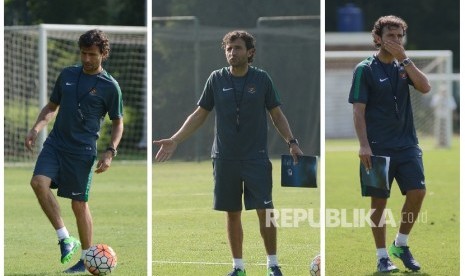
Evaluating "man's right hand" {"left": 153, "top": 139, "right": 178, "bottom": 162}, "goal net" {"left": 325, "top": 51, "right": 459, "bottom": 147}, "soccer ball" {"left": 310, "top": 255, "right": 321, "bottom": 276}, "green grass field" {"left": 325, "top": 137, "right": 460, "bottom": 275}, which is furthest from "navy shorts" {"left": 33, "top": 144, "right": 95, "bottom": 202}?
"goal net" {"left": 325, "top": 51, "right": 459, "bottom": 147}

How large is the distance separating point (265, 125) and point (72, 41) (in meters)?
13.1

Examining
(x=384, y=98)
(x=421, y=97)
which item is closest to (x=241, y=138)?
(x=384, y=98)

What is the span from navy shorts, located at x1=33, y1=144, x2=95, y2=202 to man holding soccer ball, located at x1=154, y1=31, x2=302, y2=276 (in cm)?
82

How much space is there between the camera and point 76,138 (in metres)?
7.72

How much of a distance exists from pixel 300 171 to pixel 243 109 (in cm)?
52

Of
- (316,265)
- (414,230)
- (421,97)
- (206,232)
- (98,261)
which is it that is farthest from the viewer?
(421,97)

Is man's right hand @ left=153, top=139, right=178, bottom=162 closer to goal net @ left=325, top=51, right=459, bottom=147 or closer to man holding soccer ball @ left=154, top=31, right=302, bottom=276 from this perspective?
man holding soccer ball @ left=154, top=31, right=302, bottom=276

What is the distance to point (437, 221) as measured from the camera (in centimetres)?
1103

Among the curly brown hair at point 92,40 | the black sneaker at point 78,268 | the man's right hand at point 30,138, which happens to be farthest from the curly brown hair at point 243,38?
the black sneaker at point 78,268

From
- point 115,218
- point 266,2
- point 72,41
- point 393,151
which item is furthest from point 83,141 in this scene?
point 72,41

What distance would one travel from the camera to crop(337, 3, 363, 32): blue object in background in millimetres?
34094

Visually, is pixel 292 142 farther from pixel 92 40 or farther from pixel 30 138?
pixel 30 138

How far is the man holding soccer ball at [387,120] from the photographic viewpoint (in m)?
7.75

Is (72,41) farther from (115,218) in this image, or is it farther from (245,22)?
(245,22)
